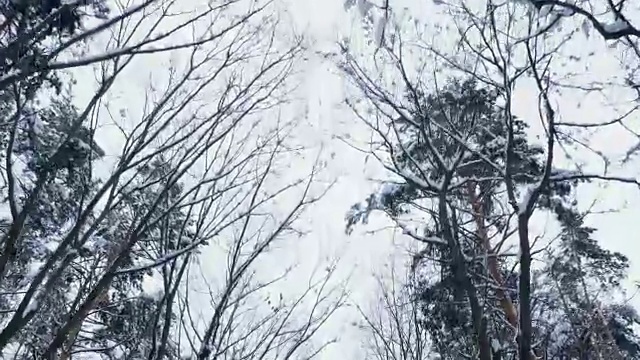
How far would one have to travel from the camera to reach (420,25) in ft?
24.9

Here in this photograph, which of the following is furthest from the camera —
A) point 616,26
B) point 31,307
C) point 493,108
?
point 493,108

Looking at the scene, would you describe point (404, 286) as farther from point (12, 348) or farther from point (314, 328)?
point (12, 348)

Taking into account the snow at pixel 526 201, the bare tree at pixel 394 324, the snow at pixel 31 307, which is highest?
the bare tree at pixel 394 324

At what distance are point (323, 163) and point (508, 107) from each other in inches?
115

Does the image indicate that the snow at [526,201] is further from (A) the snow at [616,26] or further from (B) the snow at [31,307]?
(B) the snow at [31,307]

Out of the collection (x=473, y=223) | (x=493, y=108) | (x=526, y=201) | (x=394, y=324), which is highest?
(x=493, y=108)

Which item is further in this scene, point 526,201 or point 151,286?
point 151,286

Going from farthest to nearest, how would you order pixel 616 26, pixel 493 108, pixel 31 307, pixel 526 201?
pixel 493 108 → pixel 526 201 → pixel 31 307 → pixel 616 26

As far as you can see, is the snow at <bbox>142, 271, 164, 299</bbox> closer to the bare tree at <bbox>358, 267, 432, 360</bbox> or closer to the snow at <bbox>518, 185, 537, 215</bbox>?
the bare tree at <bbox>358, 267, 432, 360</bbox>

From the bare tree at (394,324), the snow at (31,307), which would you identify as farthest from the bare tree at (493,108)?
the snow at (31,307)

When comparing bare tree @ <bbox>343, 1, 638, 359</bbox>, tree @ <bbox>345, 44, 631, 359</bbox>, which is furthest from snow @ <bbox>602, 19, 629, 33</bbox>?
tree @ <bbox>345, 44, 631, 359</bbox>

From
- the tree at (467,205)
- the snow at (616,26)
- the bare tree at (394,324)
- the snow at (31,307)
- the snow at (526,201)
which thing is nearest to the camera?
the snow at (616,26)

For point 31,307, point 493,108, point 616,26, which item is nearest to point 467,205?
point 493,108

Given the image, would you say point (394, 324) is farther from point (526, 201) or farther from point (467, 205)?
point (526, 201)
